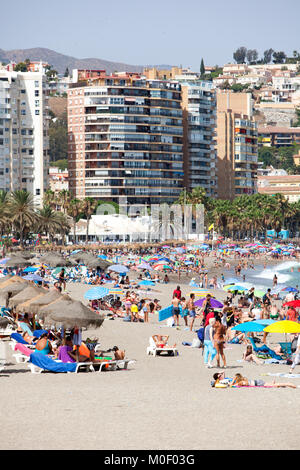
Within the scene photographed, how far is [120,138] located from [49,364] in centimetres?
12229

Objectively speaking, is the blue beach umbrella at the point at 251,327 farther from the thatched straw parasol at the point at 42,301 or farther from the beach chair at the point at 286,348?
the thatched straw parasol at the point at 42,301

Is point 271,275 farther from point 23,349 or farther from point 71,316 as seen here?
point 71,316

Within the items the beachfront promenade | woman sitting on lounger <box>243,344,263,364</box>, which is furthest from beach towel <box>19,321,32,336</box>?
woman sitting on lounger <box>243,344,263,364</box>

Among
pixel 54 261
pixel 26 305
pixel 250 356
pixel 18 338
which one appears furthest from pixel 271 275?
pixel 250 356

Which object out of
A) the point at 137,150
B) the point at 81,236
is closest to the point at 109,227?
the point at 81,236

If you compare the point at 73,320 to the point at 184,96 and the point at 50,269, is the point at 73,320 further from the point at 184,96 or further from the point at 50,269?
the point at 184,96

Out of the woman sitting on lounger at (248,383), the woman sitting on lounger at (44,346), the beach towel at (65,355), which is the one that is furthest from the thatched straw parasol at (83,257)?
the woman sitting on lounger at (248,383)

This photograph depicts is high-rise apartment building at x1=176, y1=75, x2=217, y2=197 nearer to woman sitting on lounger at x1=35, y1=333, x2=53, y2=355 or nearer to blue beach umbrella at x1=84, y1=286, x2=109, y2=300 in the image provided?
blue beach umbrella at x1=84, y1=286, x2=109, y2=300

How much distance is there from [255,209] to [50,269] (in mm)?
89422

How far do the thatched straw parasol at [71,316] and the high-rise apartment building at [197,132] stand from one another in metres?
130

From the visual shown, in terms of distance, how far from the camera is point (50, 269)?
54.3 meters

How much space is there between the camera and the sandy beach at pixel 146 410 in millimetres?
12523

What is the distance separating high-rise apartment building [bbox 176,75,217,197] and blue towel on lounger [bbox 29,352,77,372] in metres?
131

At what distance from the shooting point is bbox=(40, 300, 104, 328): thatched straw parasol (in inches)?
790
